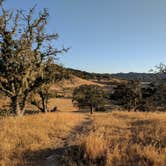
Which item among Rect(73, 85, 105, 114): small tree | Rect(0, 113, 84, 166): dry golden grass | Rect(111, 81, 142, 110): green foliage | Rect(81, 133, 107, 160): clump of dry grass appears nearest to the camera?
Rect(81, 133, 107, 160): clump of dry grass

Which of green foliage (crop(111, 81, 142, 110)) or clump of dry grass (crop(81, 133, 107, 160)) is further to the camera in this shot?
green foliage (crop(111, 81, 142, 110))

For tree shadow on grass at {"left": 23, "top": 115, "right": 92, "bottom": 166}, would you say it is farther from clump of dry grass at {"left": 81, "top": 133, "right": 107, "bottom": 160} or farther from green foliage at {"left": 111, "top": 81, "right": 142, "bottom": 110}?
green foliage at {"left": 111, "top": 81, "right": 142, "bottom": 110}

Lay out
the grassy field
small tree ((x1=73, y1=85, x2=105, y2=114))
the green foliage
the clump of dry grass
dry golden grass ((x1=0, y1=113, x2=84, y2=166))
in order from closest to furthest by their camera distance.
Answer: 1. the grassy field
2. the clump of dry grass
3. dry golden grass ((x1=0, y1=113, x2=84, y2=166))
4. small tree ((x1=73, y1=85, x2=105, y2=114))
5. the green foliage

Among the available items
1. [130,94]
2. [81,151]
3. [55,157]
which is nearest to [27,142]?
[55,157]

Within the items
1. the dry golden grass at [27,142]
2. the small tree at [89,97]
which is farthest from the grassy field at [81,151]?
the small tree at [89,97]

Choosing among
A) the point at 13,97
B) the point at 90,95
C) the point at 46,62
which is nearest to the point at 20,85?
the point at 13,97

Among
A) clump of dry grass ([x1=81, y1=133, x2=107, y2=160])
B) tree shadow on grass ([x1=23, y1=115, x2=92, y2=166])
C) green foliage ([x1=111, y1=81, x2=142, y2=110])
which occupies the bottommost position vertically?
tree shadow on grass ([x1=23, y1=115, x2=92, y2=166])

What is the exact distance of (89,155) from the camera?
332 inches

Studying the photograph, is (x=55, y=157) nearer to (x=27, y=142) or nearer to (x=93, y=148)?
(x=93, y=148)

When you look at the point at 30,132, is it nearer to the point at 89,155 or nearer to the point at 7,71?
the point at 89,155

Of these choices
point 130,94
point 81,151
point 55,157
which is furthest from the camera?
point 130,94

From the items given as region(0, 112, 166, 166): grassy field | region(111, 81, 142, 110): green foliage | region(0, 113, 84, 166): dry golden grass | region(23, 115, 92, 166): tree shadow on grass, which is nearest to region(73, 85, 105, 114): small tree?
region(111, 81, 142, 110): green foliage

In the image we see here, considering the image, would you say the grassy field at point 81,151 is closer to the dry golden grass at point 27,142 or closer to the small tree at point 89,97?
the dry golden grass at point 27,142

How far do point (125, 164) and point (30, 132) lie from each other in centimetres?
618
